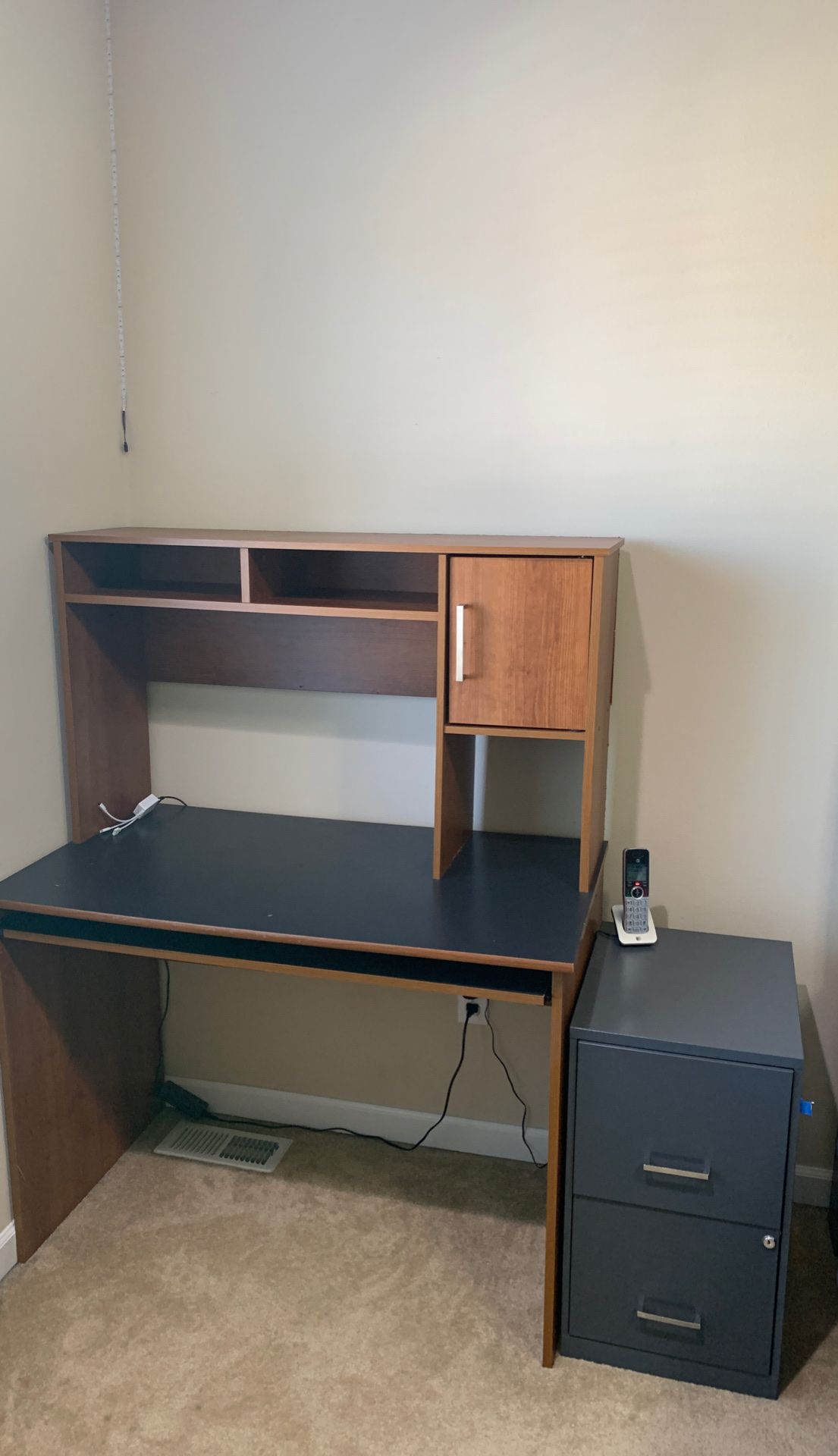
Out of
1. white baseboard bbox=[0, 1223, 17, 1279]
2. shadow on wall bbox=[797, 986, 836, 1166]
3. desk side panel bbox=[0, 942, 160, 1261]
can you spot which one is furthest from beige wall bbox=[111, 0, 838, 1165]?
white baseboard bbox=[0, 1223, 17, 1279]

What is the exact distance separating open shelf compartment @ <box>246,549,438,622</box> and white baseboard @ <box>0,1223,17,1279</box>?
4.36 ft

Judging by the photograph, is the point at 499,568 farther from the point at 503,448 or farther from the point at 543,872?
the point at 543,872

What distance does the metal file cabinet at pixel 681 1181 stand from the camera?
1751 millimetres

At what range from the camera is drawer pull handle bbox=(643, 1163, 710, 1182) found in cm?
177

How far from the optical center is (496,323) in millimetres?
2158

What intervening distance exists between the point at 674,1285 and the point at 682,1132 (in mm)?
280

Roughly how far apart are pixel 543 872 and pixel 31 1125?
1137 millimetres

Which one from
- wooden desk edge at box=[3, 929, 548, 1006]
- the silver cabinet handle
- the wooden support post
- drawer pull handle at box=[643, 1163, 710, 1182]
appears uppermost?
the silver cabinet handle

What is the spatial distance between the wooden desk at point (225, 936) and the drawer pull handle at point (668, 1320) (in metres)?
0.15

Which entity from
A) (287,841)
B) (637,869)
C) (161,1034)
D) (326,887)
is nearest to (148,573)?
(287,841)

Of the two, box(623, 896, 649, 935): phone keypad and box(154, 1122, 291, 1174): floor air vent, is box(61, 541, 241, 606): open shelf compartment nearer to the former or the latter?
box(623, 896, 649, 935): phone keypad

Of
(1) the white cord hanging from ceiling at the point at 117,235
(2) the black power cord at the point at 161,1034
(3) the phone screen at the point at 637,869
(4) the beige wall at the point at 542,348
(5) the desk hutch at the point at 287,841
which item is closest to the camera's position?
(5) the desk hutch at the point at 287,841

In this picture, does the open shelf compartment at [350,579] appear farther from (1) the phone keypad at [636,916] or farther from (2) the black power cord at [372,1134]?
(2) the black power cord at [372,1134]

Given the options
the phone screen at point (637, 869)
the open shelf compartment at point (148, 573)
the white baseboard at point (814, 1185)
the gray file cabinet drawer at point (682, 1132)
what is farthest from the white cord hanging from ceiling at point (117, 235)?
the white baseboard at point (814, 1185)
